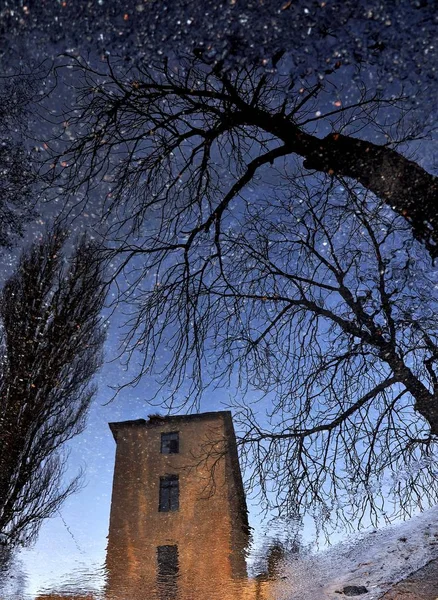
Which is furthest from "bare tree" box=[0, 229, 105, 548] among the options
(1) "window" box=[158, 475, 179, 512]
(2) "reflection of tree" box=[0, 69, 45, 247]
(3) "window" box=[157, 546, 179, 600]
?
(1) "window" box=[158, 475, 179, 512]

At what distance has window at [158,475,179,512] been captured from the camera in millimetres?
10391

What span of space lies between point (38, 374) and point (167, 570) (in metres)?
7.53

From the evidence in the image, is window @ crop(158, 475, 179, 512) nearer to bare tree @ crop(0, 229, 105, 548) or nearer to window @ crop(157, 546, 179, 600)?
window @ crop(157, 546, 179, 600)

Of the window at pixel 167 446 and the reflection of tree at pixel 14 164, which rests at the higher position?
the window at pixel 167 446

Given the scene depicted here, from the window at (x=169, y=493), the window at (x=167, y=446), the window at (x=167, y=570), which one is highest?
the window at (x=167, y=446)

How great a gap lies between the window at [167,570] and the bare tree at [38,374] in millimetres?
4319

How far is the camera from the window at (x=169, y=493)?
10.4 metres

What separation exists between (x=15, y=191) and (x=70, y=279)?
1.97m

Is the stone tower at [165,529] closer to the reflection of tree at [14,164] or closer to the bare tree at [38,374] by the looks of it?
the bare tree at [38,374]

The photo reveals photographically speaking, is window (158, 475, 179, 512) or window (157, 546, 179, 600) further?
window (158, 475, 179, 512)

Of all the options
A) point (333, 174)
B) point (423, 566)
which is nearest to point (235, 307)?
point (333, 174)

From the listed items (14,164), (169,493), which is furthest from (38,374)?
(169,493)

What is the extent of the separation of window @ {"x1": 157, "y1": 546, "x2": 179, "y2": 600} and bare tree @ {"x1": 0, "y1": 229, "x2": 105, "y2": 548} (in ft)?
14.2

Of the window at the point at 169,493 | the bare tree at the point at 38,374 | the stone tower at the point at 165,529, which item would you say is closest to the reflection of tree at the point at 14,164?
the bare tree at the point at 38,374
